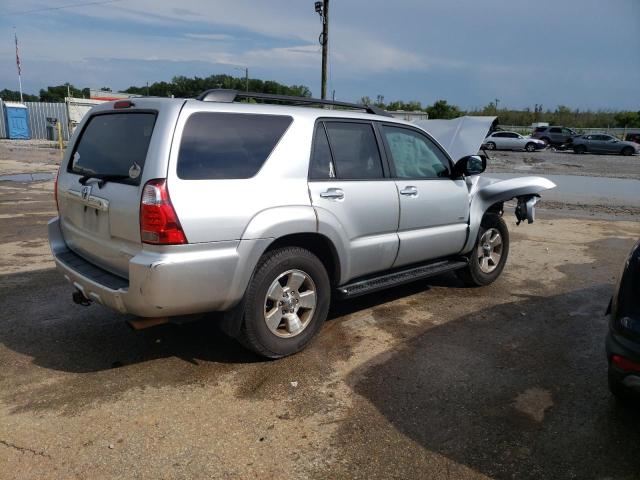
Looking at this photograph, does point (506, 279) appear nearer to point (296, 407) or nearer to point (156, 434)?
point (296, 407)

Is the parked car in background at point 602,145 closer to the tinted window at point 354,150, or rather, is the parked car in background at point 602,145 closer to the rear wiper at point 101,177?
the tinted window at point 354,150

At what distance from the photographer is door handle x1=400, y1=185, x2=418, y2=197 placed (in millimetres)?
4637

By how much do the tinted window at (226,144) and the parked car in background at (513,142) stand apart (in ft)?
123

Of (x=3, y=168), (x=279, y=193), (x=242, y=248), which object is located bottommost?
(x=3, y=168)

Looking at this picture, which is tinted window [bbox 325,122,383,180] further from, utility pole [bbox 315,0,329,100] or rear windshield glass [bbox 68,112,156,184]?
utility pole [bbox 315,0,329,100]

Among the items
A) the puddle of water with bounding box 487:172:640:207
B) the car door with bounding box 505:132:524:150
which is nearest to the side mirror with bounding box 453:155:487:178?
the puddle of water with bounding box 487:172:640:207

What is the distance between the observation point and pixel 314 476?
Result: 8.69ft

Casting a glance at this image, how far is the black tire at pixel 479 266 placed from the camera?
5.70 meters

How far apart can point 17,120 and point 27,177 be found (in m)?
24.8

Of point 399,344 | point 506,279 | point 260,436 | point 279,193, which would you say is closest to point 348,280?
point 399,344

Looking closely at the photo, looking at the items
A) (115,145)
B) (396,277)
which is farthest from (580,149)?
(115,145)

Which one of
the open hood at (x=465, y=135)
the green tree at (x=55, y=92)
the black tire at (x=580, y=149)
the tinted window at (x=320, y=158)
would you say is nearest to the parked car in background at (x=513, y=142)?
the black tire at (x=580, y=149)

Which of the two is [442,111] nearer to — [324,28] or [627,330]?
[324,28]

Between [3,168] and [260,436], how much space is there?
19.4 metres
